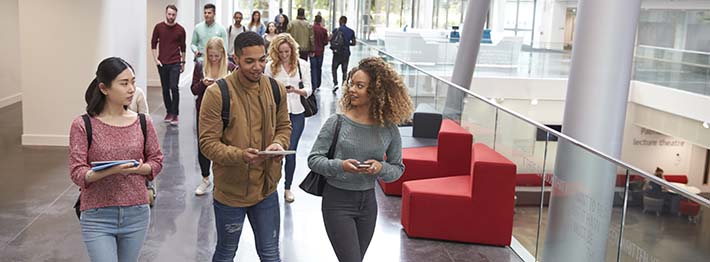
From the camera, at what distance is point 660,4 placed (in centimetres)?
2656

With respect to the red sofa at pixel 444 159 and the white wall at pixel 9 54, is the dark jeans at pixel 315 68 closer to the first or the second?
the white wall at pixel 9 54

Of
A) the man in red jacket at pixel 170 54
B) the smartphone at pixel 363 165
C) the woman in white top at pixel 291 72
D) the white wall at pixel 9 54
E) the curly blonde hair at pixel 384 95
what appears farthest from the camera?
the white wall at pixel 9 54

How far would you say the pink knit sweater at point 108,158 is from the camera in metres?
3.79

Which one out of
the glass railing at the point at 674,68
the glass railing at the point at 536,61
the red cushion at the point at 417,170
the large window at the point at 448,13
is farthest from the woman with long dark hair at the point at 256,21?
the large window at the point at 448,13

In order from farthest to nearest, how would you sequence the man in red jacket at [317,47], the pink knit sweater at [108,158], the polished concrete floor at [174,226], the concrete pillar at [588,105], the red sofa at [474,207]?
the man in red jacket at [317,47], the red sofa at [474,207], the polished concrete floor at [174,226], the concrete pillar at [588,105], the pink knit sweater at [108,158]

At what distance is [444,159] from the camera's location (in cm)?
844

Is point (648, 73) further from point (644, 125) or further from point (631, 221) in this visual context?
point (631, 221)

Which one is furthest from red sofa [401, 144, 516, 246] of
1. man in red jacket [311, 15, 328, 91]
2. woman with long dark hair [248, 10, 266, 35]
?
woman with long dark hair [248, 10, 266, 35]

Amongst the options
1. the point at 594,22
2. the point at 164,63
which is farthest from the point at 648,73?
the point at 594,22

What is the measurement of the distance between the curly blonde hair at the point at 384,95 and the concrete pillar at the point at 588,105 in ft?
6.34

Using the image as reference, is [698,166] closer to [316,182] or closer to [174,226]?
[174,226]

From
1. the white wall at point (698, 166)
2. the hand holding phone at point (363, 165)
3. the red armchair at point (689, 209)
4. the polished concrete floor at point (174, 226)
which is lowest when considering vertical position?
the white wall at point (698, 166)

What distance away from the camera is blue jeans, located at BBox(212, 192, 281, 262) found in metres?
4.37

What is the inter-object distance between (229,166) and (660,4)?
25319 millimetres
